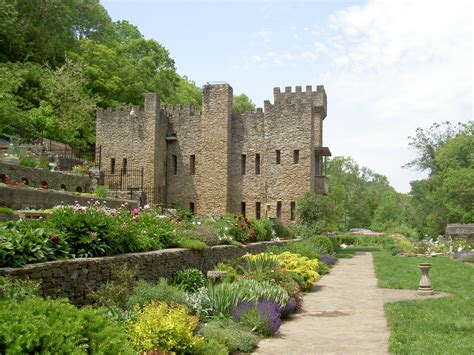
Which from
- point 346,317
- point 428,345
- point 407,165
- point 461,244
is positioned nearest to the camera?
point 428,345

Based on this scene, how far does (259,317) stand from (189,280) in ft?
9.99

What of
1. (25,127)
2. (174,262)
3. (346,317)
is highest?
(25,127)

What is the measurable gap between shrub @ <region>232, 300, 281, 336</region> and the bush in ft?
12.7

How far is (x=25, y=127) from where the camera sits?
32031 mm

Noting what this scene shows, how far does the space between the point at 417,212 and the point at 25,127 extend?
44.9 metres

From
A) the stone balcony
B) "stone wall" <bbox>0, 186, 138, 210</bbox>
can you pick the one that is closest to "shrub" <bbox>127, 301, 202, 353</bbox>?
"stone wall" <bbox>0, 186, 138, 210</bbox>

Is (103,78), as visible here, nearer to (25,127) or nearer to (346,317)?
(25,127)

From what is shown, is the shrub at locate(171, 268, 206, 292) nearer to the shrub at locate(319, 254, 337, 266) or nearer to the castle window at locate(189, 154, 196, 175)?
the shrub at locate(319, 254, 337, 266)

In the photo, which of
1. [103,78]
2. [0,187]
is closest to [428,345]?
[0,187]

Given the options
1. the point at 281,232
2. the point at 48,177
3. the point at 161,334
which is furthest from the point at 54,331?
the point at 281,232

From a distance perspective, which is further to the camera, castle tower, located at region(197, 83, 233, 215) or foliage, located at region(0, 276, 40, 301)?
castle tower, located at region(197, 83, 233, 215)

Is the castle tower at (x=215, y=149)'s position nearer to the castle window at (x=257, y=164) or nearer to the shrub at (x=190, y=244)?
the castle window at (x=257, y=164)

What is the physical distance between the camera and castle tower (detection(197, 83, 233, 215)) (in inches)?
1305

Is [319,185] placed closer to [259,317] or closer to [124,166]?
[124,166]
